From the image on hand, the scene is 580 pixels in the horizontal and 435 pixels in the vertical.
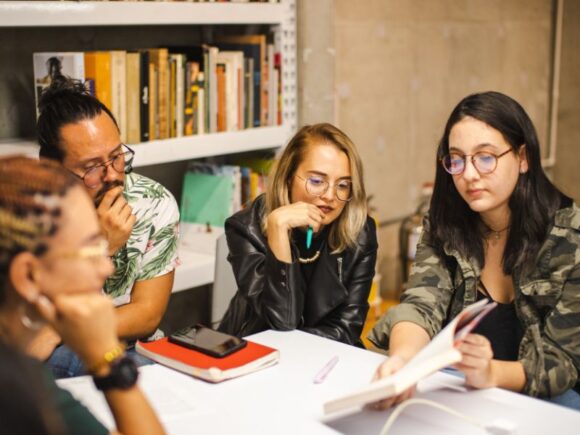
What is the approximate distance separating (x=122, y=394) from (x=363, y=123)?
2.86 m

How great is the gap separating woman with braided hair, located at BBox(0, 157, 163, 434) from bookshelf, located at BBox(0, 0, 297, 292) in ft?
4.92

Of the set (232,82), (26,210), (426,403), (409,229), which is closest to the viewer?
(26,210)

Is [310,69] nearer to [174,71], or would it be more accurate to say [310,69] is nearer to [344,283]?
[174,71]

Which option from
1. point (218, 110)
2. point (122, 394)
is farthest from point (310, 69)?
point (122, 394)

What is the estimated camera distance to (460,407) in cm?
142

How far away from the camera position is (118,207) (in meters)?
2.04

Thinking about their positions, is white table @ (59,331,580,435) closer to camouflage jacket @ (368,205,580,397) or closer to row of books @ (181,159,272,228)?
camouflage jacket @ (368,205,580,397)

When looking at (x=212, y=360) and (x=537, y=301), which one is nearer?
(x=212, y=360)

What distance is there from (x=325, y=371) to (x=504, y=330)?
0.57 meters

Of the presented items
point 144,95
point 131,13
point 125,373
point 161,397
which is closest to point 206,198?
point 144,95

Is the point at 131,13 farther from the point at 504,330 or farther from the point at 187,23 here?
the point at 504,330

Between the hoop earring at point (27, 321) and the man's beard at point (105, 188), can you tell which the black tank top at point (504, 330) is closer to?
the man's beard at point (105, 188)

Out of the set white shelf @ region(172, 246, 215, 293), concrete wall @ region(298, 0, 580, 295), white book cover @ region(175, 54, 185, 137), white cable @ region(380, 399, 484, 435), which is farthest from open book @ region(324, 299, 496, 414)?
concrete wall @ region(298, 0, 580, 295)

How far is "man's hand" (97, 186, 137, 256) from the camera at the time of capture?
2.02 metres
